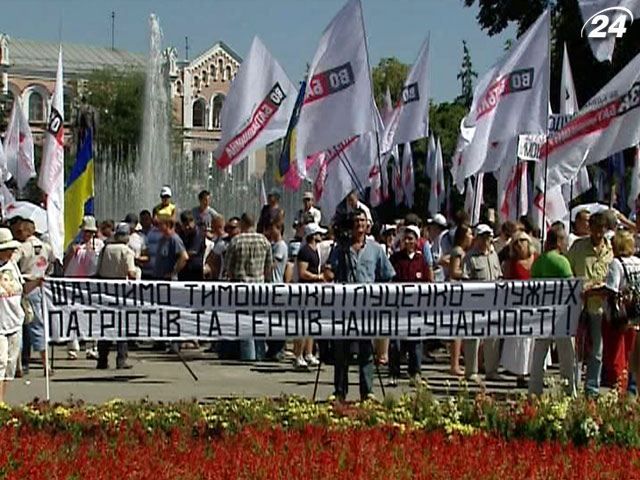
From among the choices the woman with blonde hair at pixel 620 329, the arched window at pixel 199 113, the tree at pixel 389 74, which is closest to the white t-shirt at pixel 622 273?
the woman with blonde hair at pixel 620 329

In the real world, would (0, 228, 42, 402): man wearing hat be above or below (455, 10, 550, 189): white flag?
below

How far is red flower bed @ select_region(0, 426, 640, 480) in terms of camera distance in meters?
8.27

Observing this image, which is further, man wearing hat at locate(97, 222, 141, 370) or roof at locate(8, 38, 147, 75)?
roof at locate(8, 38, 147, 75)

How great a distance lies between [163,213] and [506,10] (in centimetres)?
2704

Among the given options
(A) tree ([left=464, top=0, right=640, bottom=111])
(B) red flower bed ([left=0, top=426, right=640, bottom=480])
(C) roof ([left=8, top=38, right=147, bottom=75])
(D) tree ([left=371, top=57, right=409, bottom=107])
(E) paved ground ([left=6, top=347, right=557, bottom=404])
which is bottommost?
(E) paved ground ([left=6, top=347, right=557, bottom=404])

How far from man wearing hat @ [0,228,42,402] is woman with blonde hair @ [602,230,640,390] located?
5.25m

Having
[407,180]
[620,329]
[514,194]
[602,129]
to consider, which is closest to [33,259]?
[602,129]

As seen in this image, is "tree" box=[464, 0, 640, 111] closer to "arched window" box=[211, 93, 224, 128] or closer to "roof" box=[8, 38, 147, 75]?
"roof" box=[8, 38, 147, 75]

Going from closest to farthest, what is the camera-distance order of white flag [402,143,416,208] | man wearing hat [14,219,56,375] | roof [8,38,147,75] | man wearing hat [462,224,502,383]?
man wearing hat [462,224,502,383] → man wearing hat [14,219,56,375] → white flag [402,143,416,208] → roof [8,38,147,75]

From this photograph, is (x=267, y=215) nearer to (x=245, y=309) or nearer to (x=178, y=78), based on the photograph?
(x=245, y=309)

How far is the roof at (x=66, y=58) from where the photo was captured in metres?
111

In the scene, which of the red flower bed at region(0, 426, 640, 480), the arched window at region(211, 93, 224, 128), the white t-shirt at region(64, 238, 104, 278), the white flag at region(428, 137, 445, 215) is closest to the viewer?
the red flower bed at region(0, 426, 640, 480)

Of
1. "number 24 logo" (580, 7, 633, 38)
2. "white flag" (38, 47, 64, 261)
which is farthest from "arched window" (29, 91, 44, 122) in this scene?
"number 24 logo" (580, 7, 633, 38)

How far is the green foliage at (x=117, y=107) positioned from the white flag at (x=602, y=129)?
72902 millimetres
